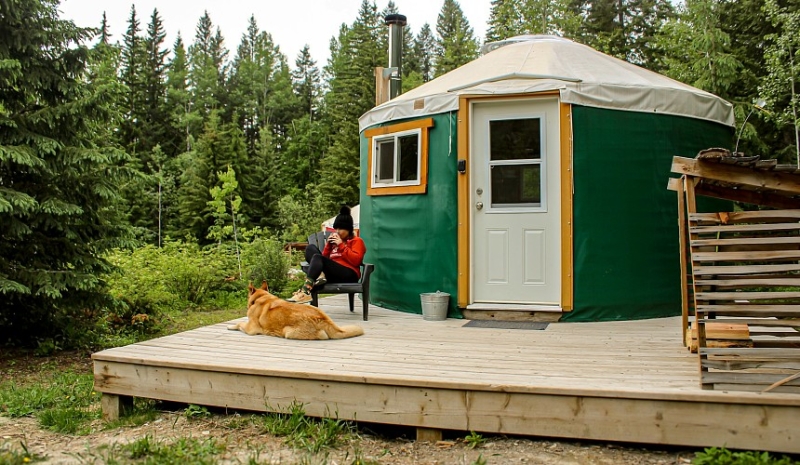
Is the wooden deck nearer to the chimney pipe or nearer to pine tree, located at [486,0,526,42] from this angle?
the chimney pipe

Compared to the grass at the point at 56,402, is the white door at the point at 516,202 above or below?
above

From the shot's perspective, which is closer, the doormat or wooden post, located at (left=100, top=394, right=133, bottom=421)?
wooden post, located at (left=100, top=394, right=133, bottom=421)

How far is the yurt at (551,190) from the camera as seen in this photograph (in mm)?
→ 5004

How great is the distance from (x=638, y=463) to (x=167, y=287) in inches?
272

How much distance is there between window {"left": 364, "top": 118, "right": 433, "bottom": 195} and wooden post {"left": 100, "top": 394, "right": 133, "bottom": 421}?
284 cm

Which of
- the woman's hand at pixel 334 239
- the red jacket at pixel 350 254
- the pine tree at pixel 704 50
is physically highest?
the pine tree at pixel 704 50

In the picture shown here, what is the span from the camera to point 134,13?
2902cm

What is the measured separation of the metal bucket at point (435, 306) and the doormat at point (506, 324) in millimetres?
252

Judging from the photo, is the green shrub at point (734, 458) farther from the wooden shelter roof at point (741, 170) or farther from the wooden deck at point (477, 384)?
the wooden shelter roof at point (741, 170)

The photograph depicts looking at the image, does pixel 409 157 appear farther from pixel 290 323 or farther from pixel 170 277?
pixel 170 277

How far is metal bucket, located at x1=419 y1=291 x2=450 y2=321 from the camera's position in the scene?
513cm

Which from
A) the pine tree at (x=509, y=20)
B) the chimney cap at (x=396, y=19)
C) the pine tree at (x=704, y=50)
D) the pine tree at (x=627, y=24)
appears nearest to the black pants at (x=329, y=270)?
the chimney cap at (x=396, y=19)

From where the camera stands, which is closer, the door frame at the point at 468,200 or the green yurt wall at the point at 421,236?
the door frame at the point at 468,200

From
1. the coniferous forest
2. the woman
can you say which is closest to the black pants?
the woman
